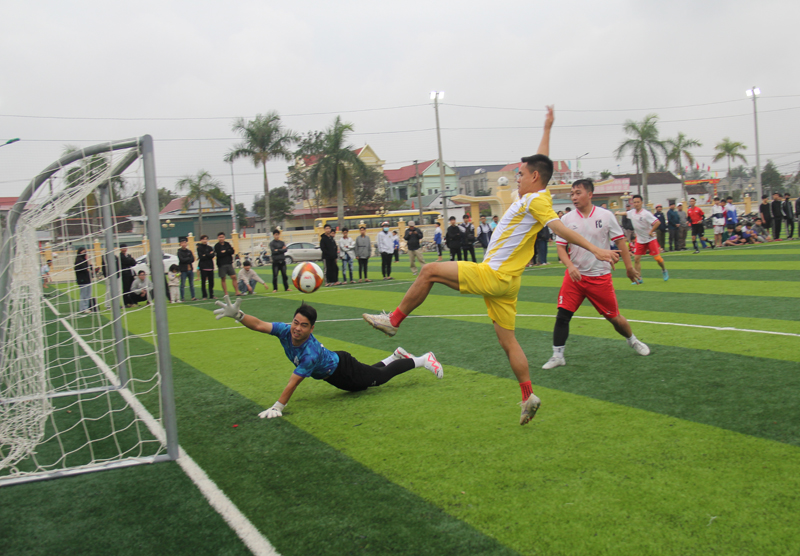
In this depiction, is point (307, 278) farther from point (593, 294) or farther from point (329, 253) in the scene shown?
point (329, 253)

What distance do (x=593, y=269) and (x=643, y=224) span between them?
918 centimetres

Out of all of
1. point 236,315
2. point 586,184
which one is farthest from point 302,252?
point 236,315

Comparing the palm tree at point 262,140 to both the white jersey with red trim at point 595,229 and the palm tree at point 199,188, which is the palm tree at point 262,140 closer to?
the palm tree at point 199,188

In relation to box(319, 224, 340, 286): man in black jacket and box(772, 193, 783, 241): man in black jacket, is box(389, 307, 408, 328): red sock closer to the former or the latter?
box(319, 224, 340, 286): man in black jacket

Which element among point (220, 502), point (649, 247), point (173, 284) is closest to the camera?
point (220, 502)

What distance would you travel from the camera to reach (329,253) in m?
19.0

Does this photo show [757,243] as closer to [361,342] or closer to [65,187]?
[361,342]

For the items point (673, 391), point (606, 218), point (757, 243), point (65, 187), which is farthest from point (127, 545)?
point (757, 243)

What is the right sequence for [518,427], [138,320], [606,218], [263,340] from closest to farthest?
[518,427] → [606,218] → [263,340] → [138,320]

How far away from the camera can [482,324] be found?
9.88m

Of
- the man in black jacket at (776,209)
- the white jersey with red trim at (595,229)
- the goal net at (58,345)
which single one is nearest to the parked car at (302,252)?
the man in black jacket at (776,209)

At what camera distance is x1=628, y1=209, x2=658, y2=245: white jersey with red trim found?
47.4ft

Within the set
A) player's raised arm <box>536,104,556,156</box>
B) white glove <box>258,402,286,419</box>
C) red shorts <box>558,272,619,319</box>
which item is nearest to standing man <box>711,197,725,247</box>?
red shorts <box>558,272,619,319</box>

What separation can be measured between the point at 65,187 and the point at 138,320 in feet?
32.1
